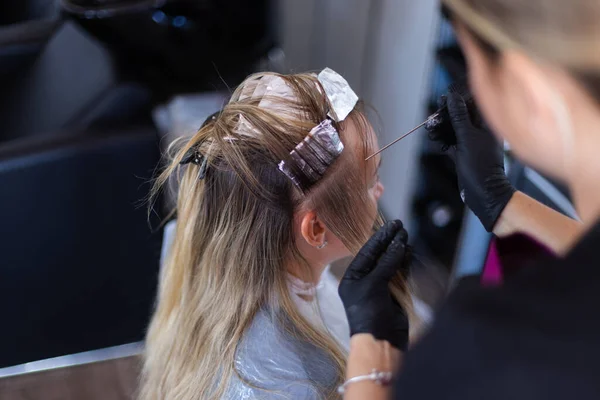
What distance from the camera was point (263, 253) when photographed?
0.93 meters

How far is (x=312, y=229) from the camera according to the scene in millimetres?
925

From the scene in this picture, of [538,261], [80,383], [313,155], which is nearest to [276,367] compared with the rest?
[313,155]

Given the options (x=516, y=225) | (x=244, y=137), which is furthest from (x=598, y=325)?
(x=244, y=137)

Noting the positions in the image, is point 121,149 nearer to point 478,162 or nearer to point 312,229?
point 312,229

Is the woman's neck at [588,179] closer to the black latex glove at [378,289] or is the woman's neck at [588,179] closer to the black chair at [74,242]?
the black latex glove at [378,289]

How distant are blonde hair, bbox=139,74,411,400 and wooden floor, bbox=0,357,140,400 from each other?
784mm

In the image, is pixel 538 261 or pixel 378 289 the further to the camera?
pixel 378 289

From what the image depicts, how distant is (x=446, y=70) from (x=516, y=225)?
915 millimetres

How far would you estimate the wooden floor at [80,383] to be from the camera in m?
1.69

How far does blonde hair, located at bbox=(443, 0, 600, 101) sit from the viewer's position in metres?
0.42

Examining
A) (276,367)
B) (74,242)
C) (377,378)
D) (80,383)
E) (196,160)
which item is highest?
(196,160)

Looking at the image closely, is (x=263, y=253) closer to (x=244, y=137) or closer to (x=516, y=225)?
(x=244, y=137)

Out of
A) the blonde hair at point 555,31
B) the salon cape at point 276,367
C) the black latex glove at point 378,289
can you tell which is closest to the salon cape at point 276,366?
the salon cape at point 276,367

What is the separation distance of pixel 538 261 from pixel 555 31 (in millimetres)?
164
